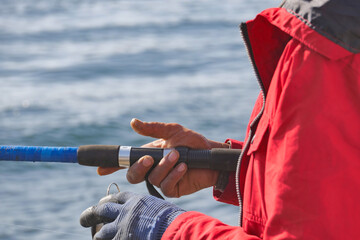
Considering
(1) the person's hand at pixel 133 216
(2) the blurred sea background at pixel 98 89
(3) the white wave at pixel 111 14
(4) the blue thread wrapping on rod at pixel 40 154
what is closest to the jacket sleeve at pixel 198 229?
(1) the person's hand at pixel 133 216

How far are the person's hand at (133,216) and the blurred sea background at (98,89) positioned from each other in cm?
183

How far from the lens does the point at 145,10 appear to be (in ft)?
43.2

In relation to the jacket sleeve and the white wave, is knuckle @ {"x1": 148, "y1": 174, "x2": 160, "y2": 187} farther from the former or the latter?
the white wave

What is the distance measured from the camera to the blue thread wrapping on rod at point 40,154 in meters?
2.13

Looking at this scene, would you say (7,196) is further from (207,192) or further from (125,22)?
(125,22)

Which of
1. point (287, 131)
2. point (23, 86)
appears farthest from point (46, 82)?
point (287, 131)

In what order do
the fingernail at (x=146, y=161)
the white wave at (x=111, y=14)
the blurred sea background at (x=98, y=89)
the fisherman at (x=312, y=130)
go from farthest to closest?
the white wave at (x=111, y=14) → the blurred sea background at (x=98, y=89) → the fingernail at (x=146, y=161) → the fisherman at (x=312, y=130)

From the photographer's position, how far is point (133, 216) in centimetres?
188

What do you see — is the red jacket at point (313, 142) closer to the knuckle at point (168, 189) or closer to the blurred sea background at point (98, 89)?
the knuckle at point (168, 189)

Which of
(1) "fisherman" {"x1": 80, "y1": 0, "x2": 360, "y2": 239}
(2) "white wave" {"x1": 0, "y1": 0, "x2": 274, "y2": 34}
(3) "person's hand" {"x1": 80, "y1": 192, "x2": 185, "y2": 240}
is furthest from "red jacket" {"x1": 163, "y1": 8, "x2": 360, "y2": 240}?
(2) "white wave" {"x1": 0, "y1": 0, "x2": 274, "y2": 34}

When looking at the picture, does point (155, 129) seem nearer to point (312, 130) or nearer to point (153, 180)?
point (153, 180)

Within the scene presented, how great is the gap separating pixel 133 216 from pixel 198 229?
0.22 metres

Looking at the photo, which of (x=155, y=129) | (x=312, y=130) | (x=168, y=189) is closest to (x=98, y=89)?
(x=155, y=129)

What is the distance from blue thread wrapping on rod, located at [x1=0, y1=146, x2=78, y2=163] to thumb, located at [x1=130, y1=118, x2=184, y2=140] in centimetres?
25
